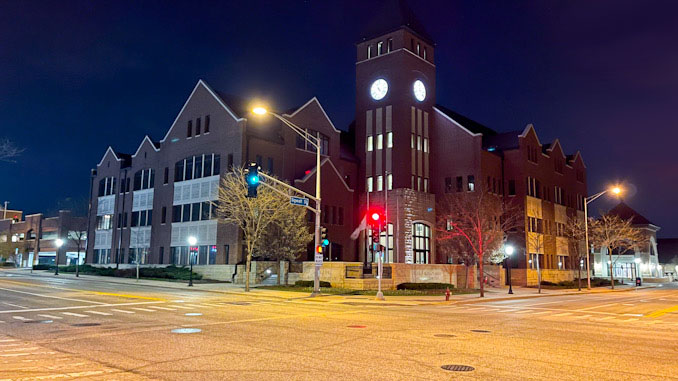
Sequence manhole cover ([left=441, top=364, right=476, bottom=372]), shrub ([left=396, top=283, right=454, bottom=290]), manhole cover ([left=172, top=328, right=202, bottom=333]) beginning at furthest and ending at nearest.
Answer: shrub ([left=396, top=283, right=454, bottom=290]), manhole cover ([left=172, top=328, right=202, bottom=333]), manhole cover ([left=441, top=364, right=476, bottom=372])

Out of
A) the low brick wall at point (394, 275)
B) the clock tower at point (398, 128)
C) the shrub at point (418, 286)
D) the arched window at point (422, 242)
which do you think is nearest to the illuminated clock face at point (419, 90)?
the clock tower at point (398, 128)

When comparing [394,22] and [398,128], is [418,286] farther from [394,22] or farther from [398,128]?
[394,22]

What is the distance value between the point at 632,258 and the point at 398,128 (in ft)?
217

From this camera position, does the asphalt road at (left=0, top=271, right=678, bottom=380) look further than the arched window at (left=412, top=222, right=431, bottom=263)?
No

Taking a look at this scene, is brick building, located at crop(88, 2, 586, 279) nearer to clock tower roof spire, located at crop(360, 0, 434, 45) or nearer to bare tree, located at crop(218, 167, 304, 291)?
clock tower roof spire, located at crop(360, 0, 434, 45)

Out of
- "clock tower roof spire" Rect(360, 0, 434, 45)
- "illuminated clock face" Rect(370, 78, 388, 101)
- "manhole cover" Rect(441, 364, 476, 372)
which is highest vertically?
"clock tower roof spire" Rect(360, 0, 434, 45)

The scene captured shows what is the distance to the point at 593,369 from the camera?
9.84 meters

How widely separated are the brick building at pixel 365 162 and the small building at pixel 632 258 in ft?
137

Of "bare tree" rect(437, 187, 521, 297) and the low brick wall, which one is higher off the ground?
"bare tree" rect(437, 187, 521, 297)

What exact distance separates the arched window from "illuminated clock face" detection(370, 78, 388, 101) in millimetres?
→ 14813

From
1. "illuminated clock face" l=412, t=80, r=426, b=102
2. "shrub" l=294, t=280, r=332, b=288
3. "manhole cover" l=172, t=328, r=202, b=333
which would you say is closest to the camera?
"manhole cover" l=172, t=328, r=202, b=333

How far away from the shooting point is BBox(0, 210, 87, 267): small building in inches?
3204

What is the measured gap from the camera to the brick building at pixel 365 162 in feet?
174

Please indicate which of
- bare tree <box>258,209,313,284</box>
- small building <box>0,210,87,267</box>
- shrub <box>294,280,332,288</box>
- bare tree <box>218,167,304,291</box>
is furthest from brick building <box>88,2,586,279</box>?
small building <box>0,210,87,267</box>
